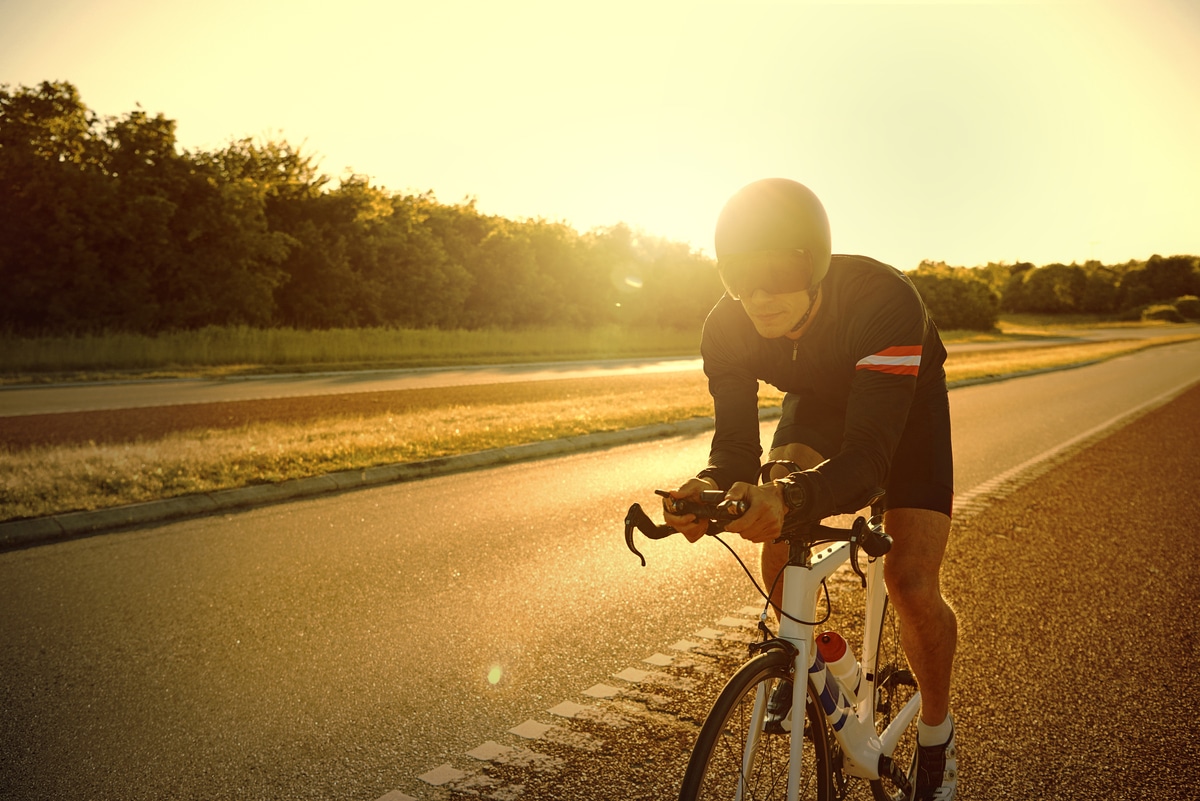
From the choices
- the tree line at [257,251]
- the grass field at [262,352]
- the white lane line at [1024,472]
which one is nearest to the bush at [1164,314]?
the tree line at [257,251]

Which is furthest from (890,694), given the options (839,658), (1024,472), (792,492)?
(1024,472)

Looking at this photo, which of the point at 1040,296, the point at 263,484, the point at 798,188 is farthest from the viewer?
the point at 1040,296

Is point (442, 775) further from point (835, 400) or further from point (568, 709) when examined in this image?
point (835, 400)

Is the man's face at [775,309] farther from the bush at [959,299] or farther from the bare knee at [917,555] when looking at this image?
the bush at [959,299]

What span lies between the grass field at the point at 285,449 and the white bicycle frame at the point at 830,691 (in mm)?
6656

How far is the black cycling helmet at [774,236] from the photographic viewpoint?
2.50 m

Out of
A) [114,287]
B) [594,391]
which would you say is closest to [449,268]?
[114,287]

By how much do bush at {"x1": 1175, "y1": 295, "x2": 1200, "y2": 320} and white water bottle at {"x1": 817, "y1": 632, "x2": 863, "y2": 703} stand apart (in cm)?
14218

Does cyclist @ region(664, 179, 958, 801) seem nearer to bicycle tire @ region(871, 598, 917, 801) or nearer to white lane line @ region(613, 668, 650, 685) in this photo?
bicycle tire @ region(871, 598, 917, 801)

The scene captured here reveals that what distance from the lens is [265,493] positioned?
336 inches

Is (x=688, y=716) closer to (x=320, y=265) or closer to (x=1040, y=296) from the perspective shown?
(x=320, y=265)

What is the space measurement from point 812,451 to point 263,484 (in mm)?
6943

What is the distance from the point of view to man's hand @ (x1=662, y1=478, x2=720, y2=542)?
212cm

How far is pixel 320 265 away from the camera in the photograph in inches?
1318
